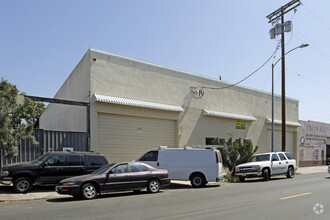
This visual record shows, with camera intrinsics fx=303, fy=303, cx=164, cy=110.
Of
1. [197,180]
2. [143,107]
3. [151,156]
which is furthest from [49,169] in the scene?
[143,107]

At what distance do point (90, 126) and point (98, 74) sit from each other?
9.94 ft

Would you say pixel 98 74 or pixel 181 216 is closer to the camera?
pixel 181 216

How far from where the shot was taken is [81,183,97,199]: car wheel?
35.1ft

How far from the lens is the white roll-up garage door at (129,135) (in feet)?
57.5

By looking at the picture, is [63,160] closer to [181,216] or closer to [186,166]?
[186,166]

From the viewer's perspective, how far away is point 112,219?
7340mm

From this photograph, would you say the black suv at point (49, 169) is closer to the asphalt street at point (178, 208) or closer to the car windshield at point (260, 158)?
the asphalt street at point (178, 208)

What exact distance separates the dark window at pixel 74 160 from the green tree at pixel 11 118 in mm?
1944

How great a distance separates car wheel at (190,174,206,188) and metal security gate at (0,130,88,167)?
243 inches

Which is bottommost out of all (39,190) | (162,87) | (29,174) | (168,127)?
(39,190)

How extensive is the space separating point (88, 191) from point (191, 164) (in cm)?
584

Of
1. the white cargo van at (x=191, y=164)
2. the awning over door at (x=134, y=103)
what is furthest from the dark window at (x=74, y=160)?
the awning over door at (x=134, y=103)

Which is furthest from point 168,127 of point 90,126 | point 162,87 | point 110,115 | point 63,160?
point 63,160

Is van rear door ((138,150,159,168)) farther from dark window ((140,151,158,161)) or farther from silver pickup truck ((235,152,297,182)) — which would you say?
silver pickup truck ((235,152,297,182))
